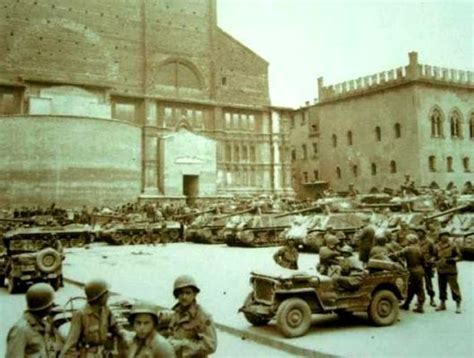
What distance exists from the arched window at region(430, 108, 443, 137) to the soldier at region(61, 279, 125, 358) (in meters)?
42.7

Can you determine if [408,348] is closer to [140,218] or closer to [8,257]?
[8,257]

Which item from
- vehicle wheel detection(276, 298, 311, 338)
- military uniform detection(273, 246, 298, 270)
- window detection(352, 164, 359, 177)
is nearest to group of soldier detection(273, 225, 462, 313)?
vehicle wheel detection(276, 298, 311, 338)

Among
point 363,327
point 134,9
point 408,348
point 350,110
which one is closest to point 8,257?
point 363,327

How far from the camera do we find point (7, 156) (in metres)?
37.1

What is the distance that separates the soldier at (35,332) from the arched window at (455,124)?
45.3m

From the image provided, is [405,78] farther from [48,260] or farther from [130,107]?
[48,260]

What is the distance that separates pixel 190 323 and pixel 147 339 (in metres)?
0.92

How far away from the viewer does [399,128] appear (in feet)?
147

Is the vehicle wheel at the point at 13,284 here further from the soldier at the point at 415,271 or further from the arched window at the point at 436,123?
the arched window at the point at 436,123

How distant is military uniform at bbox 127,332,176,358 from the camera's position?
4.05 meters

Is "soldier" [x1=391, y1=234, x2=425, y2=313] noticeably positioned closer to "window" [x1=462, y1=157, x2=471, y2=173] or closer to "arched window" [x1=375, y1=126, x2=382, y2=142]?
"arched window" [x1=375, y1=126, x2=382, y2=142]

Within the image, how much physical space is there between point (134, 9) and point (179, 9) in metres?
4.14

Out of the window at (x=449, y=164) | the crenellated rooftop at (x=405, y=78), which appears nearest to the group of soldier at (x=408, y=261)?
the crenellated rooftop at (x=405, y=78)

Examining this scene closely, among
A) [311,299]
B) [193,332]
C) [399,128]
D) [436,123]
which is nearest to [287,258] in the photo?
[311,299]
